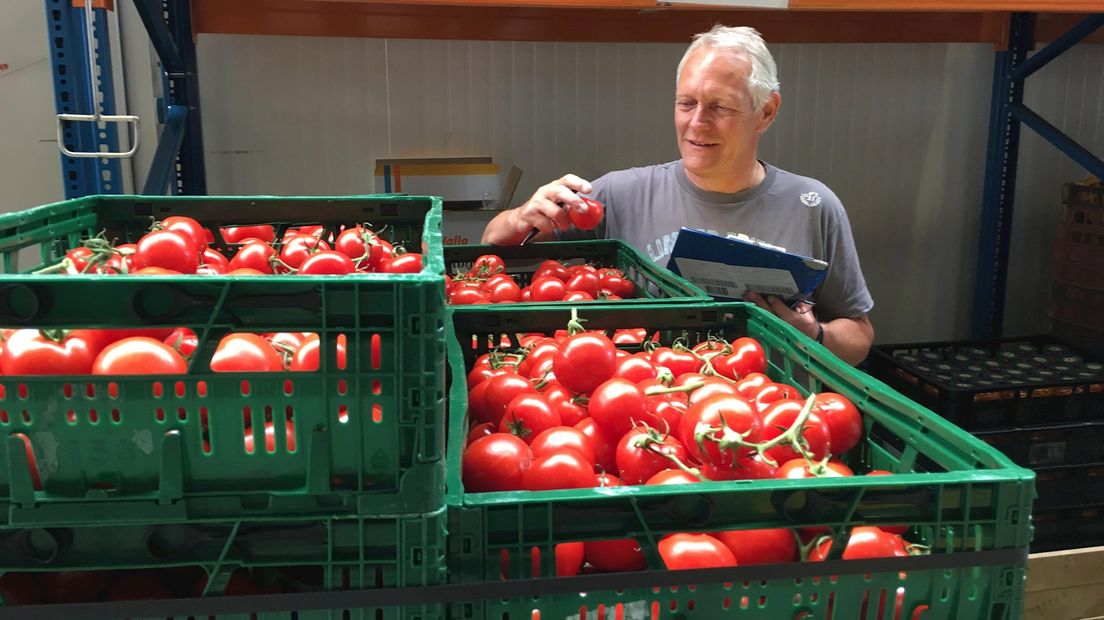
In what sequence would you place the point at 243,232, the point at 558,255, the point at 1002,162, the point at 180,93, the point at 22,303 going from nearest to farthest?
the point at 22,303, the point at 243,232, the point at 558,255, the point at 180,93, the point at 1002,162

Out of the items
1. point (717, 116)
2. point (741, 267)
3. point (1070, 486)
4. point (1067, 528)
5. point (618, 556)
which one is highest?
point (717, 116)

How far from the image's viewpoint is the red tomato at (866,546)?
2.63 feet

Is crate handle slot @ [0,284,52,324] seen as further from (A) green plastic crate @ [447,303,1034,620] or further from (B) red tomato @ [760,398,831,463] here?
(B) red tomato @ [760,398,831,463]

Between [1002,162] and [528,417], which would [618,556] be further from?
[1002,162]

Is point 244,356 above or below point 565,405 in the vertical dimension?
above

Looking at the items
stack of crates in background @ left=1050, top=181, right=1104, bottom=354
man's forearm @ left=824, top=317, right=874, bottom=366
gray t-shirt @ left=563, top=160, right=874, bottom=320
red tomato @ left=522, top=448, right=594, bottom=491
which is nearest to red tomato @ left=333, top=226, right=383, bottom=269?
red tomato @ left=522, top=448, right=594, bottom=491

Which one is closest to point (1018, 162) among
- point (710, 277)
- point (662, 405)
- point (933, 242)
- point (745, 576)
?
point (933, 242)

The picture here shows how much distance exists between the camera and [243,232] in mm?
1551

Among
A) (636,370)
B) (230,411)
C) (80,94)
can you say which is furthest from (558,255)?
(230,411)

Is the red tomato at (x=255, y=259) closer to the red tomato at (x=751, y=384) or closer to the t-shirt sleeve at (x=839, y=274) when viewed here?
the red tomato at (x=751, y=384)

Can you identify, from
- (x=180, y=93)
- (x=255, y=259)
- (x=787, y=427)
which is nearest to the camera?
(x=787, y=427)

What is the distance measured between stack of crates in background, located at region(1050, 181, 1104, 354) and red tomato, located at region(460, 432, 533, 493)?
9.52 feet

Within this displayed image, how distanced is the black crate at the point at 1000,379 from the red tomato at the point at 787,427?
1605mm

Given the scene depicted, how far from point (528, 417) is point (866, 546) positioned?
1.46 ft
